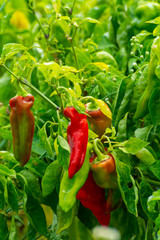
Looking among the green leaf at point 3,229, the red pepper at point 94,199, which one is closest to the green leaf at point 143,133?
the red pepper at point 94,199

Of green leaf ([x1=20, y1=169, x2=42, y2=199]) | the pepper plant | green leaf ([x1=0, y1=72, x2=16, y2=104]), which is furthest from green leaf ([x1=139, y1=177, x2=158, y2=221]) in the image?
green leaf ([x1=0, y1=72, x2=16, y2=104])

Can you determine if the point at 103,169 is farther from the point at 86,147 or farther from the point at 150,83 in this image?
the point at 150,83

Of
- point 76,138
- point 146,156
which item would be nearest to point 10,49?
point 76,138

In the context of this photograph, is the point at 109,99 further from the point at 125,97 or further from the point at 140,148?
the point at 140,148

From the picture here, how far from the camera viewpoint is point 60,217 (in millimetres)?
804

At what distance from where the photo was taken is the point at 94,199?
32.1 inches

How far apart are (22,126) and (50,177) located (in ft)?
0.37

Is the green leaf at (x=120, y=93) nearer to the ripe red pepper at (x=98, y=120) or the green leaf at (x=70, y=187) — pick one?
the ripe red pepper at (x=98, y=120)

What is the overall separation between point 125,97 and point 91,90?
16 cm

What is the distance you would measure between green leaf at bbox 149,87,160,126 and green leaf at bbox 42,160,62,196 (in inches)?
7.9

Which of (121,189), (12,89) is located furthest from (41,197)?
(12,89)

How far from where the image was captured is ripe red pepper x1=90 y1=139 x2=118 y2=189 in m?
0.78

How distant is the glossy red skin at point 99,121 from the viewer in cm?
82

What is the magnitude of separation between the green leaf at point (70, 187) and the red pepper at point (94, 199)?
0.18ft
